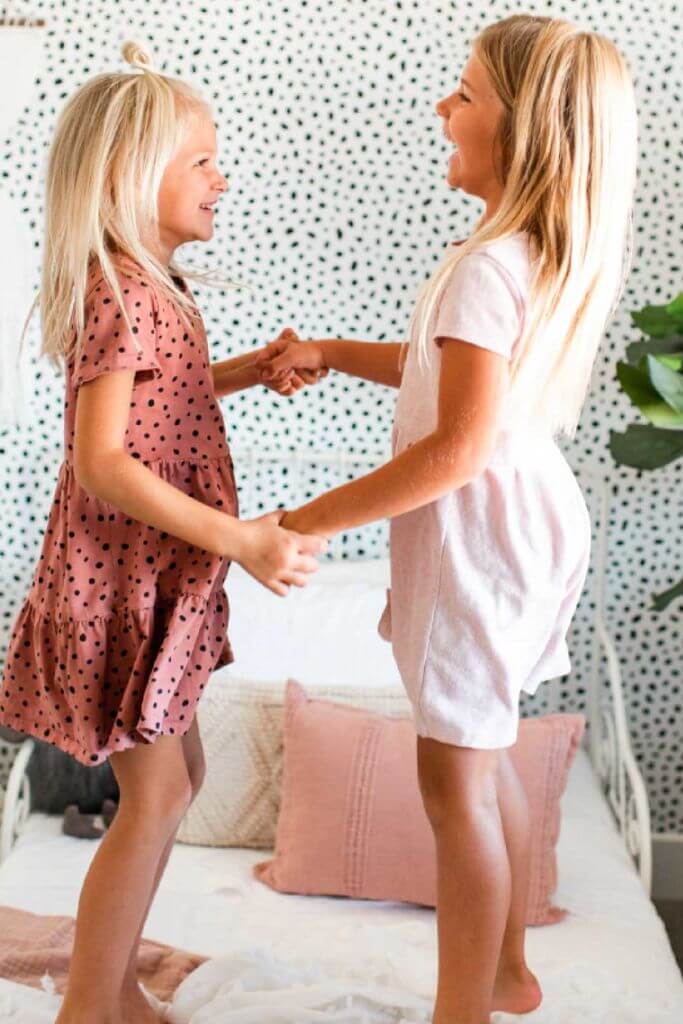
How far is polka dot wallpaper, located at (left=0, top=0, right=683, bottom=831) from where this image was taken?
2398mm

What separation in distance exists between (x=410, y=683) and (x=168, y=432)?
417mm

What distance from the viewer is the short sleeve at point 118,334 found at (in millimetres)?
1425

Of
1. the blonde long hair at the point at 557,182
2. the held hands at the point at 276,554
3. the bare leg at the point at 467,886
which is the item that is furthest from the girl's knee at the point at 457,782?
the blonde long hair at the point at 557,182

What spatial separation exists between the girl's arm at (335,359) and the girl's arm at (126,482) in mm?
384

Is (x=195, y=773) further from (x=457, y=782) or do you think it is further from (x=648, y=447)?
(x=648, y=447)

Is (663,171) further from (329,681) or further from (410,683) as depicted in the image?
(410,683)

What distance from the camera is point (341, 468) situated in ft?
8.35

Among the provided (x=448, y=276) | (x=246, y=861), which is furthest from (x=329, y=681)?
(x=448, y=276)

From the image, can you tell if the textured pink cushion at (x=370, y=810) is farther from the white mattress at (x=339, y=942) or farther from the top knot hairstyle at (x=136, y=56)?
the top knot hairstyle at (x=136, y=56)

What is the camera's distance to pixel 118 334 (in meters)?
1.43

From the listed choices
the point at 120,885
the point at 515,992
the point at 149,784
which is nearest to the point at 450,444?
the point at 149,784

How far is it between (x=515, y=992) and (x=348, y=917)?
1.27ft

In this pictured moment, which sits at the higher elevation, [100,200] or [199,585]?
[100,200]

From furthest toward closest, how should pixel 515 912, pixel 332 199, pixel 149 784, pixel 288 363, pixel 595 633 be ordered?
pixel 595 633
pixel 332 199
pixel 288 363
pixel 515 912
pixel 149 784
